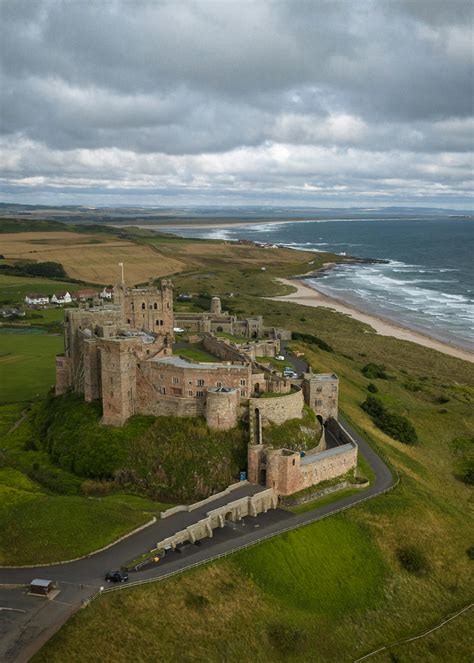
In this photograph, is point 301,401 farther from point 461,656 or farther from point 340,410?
point 461,656

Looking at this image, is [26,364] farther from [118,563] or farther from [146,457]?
[118,563]

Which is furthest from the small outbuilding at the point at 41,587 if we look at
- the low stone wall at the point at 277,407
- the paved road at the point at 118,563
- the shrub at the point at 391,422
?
the shrub at the point at 391,422

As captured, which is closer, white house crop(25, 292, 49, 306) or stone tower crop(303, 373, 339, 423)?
stone tower crop(303, 373, 339, 423)

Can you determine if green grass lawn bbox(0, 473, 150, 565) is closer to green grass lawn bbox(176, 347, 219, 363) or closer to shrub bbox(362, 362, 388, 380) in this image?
green grass lawn bbox(176, 347, 219, 363)

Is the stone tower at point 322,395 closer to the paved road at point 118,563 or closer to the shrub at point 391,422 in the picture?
the shrub at point 391,422

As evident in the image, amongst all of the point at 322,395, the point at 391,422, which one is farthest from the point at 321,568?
the point at 391,422

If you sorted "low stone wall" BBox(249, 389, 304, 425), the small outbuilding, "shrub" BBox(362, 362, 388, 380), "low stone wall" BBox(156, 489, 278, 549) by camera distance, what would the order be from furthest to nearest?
"shrub" BBox(362, 362, 388, 380), "low stone wall" BBox(249, 389, 304, 425), "low stone wall" BBox(156, 489, 278, 549), the small outbuilding

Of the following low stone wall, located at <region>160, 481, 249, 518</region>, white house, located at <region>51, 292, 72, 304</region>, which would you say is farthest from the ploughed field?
white house, located at <region>51, 292, 72, 304</region>
